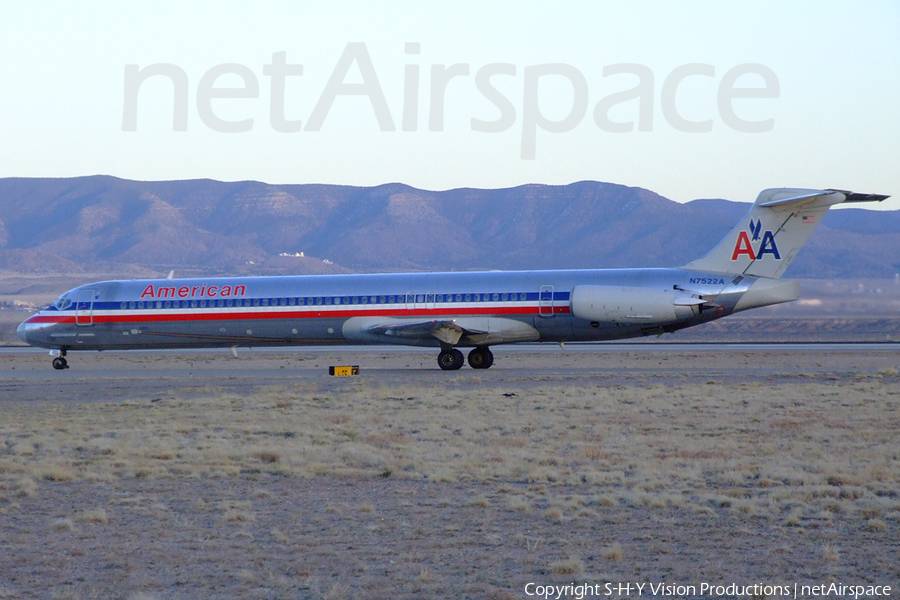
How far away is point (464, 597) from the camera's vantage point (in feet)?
24.9

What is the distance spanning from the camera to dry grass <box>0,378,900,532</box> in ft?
38.7

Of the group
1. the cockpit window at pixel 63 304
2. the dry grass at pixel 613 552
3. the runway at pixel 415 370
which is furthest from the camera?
the cockpit window at pixel 63 304

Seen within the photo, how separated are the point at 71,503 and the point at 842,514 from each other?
849cm

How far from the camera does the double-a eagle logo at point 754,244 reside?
29666 millimetres

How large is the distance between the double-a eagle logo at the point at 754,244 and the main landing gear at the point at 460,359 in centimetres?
860

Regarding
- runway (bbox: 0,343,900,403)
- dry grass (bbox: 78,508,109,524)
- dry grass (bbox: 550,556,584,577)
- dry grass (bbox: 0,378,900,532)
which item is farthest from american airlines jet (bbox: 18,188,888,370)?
dry grass (bbox: 550,556,584,577)

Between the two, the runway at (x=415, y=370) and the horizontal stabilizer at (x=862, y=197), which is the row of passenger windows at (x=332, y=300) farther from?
the horizontal stabilizer at (x=862, y=197)

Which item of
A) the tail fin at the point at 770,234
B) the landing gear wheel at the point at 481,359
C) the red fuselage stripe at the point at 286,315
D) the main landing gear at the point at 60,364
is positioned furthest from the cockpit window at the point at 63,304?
the tail fin at the point at 770,234

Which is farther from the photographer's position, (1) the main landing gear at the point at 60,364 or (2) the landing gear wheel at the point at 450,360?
(1) the main landing gear at the point at 60,364

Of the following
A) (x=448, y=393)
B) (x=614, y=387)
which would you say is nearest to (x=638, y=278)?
(x=614, y=387)

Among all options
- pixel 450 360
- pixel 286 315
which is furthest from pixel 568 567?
pixel 286 315

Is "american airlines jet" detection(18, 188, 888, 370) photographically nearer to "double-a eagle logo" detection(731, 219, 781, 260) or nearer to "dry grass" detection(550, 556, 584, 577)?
"double-a eagle logo" detection(731, 219, 781, 260)

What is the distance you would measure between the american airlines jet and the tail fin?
30 mm

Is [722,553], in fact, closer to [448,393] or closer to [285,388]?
[448,393]
